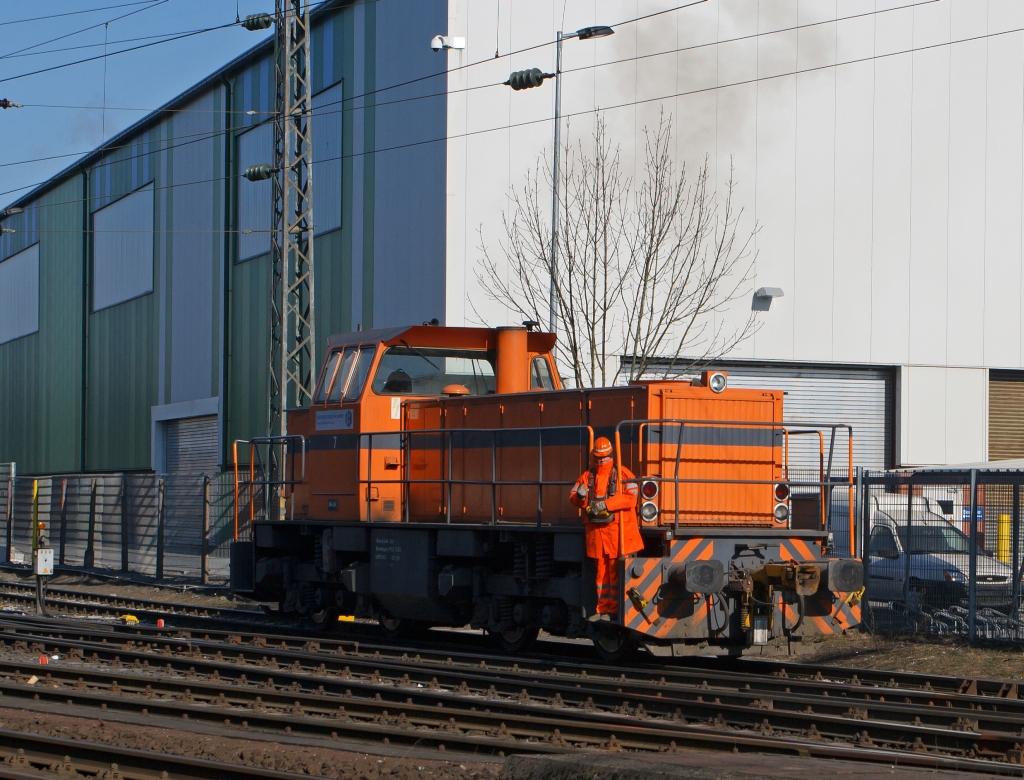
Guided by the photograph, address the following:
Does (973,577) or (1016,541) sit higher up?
(1016,541)

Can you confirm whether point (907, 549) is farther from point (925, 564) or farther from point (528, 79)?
point (528, 79)

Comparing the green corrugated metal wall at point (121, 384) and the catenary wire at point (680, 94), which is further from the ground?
the catenary wire at point (680, 94)

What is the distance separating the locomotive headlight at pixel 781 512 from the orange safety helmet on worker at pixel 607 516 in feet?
6.45

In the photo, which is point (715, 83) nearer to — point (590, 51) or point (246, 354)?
point (590, 51)

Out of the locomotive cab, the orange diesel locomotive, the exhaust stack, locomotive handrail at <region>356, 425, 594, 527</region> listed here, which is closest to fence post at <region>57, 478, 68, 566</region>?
the orange diesel locomotive

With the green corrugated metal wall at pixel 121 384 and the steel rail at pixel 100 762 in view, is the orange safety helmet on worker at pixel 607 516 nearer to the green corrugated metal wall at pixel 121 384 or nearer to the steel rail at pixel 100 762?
the steel rail at pixel 100 762

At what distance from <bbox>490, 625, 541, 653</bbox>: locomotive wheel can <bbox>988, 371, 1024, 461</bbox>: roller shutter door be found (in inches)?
704

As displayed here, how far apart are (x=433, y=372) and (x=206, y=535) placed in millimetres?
11464

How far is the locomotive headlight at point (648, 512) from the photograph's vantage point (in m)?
11.7

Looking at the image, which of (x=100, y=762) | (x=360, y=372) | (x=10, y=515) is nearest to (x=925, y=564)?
(x=360, y=372)

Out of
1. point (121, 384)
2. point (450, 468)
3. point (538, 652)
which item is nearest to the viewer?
point (450, 468)

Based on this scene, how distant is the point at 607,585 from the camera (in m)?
11.4

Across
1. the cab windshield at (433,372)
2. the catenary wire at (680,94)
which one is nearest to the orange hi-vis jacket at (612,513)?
the cab windshield at (433,372)

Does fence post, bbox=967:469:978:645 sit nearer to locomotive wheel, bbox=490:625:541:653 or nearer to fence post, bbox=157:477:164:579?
locomotive wheel, bbox=490:625:541:653
